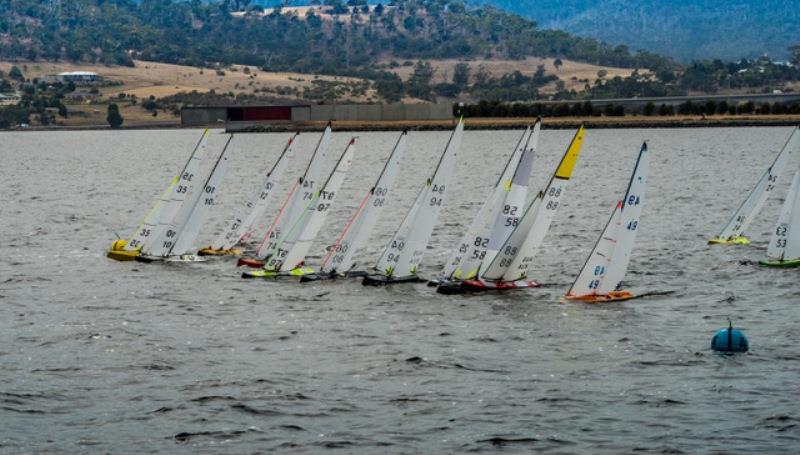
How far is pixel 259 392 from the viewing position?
27.2 m

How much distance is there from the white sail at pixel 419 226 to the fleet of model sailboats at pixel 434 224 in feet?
0.10

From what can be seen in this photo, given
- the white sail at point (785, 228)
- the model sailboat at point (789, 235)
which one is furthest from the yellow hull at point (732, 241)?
the model sailboat at point (789, 235)

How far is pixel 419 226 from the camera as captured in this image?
40531 mm

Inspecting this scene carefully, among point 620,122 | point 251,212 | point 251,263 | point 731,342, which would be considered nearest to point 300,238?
point 251,263

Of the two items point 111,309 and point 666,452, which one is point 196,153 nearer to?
point 111,309

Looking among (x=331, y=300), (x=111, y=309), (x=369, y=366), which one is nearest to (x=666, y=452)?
(x=369, y=366)

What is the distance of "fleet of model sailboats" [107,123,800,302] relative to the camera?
37156 millimetres

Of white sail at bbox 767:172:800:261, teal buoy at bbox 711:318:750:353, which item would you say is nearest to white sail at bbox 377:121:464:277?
white sail at bbox 767:172:800:261

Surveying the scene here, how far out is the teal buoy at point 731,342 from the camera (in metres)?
29.8

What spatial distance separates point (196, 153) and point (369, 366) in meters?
21.8

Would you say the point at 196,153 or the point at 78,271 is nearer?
the point at 78,271

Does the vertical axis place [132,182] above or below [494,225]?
below

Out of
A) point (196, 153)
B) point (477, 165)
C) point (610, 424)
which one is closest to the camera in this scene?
point (610, 424)

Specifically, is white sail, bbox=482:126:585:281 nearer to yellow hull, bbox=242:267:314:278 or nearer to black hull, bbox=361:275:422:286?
black hull, bbox=361:275:422:286
